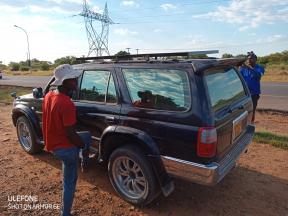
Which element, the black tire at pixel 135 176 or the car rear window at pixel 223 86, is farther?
the black tire at pixel 135 176

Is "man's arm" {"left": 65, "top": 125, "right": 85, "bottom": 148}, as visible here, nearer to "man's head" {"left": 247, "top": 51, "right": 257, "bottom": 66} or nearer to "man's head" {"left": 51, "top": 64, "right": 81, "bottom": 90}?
"man's head" {"left": 51, "top": 64, "right": 81, "bottom": 90}

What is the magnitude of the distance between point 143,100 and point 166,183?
3.49 ft

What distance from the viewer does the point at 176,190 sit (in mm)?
4625

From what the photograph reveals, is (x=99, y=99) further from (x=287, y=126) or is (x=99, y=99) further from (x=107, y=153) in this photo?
(x=287, y=126)

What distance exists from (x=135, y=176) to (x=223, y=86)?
1.66m

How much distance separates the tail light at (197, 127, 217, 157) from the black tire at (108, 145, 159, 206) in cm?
75

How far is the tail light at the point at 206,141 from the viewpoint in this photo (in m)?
3.48

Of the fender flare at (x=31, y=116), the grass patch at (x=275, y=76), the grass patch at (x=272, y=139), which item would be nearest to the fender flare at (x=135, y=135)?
the fender flare at (x=31, y=116)

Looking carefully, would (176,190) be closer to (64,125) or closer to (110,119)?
(110,119)

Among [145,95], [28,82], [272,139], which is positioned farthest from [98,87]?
[28,82]

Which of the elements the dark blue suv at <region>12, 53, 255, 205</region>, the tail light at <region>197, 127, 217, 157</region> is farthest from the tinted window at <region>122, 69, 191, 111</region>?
the tail light at <region>197, 127, 217, 157</region>

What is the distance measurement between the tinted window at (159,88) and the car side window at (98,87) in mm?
306

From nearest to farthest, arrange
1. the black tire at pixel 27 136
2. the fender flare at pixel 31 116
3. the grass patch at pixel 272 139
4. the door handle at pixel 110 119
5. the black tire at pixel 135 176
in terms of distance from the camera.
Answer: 1. the black tire at pixel 135 176
2. the door handle at pixel 110 119
3. the fender flare at pixel 31 116
4. the black tire at pixel 27 136
5. the grass patch at pixel 272 139

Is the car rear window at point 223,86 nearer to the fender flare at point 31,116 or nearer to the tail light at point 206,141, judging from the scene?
the tail light at point 206,141
